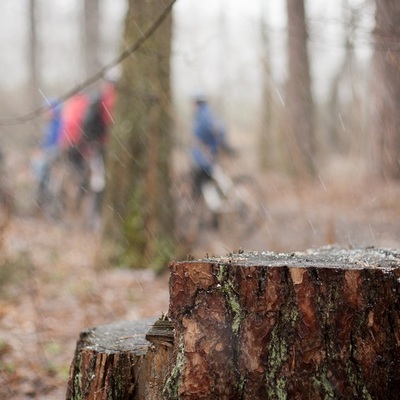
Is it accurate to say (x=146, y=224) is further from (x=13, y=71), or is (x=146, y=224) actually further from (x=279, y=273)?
(x=13, y=71)

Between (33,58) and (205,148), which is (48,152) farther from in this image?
(33,58)

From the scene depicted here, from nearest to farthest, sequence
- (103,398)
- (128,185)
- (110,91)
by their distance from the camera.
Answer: (103,398) → (128,185) → (110,91)

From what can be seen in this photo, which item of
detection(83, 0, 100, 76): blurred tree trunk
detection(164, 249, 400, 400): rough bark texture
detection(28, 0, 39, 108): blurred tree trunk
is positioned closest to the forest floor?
detection(164, 249, 400, 400): rough bark texture

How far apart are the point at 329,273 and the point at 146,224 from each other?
5.00 meters

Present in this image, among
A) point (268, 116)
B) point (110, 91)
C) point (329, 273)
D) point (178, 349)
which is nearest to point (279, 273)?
point (329, 273)

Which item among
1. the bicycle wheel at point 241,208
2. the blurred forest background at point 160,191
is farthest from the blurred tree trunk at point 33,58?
the bicycle wheel at point 241,208

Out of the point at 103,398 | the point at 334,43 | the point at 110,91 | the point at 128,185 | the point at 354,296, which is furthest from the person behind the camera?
the point at 110,91

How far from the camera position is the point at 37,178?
11.1 meters

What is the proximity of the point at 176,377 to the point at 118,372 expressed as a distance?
13.3 inches

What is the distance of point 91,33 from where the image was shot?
19.3m

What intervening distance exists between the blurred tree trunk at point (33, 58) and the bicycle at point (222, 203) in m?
12.0

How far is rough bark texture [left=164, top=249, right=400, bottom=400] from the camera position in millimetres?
2299

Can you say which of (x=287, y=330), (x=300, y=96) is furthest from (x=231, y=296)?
(x=300, y=96)

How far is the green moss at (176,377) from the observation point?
94.9 inches
